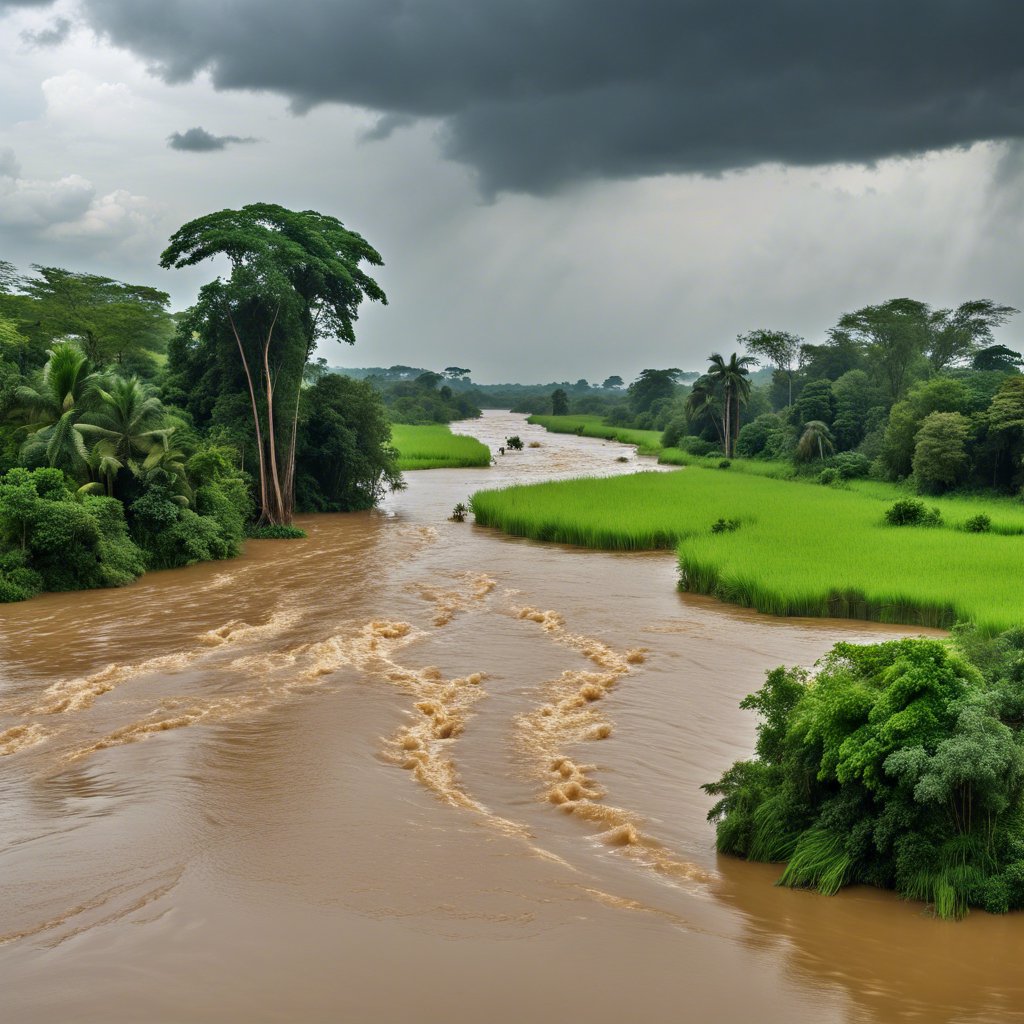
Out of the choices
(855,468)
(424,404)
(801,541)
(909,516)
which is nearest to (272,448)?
(801,541)

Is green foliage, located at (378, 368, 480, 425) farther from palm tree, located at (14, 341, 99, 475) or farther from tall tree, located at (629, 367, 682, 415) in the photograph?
palm tree, located at (14, 341, 99, 475)

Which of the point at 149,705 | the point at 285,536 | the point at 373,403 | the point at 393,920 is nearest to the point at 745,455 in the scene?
the point at 373,403

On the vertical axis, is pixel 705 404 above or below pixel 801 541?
above

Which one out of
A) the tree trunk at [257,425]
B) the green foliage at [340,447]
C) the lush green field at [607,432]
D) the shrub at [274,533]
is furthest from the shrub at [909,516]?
the lush green field at [607,432]

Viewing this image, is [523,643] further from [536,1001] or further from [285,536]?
[285,536]

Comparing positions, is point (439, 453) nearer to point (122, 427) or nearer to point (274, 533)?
point (274, 533)
